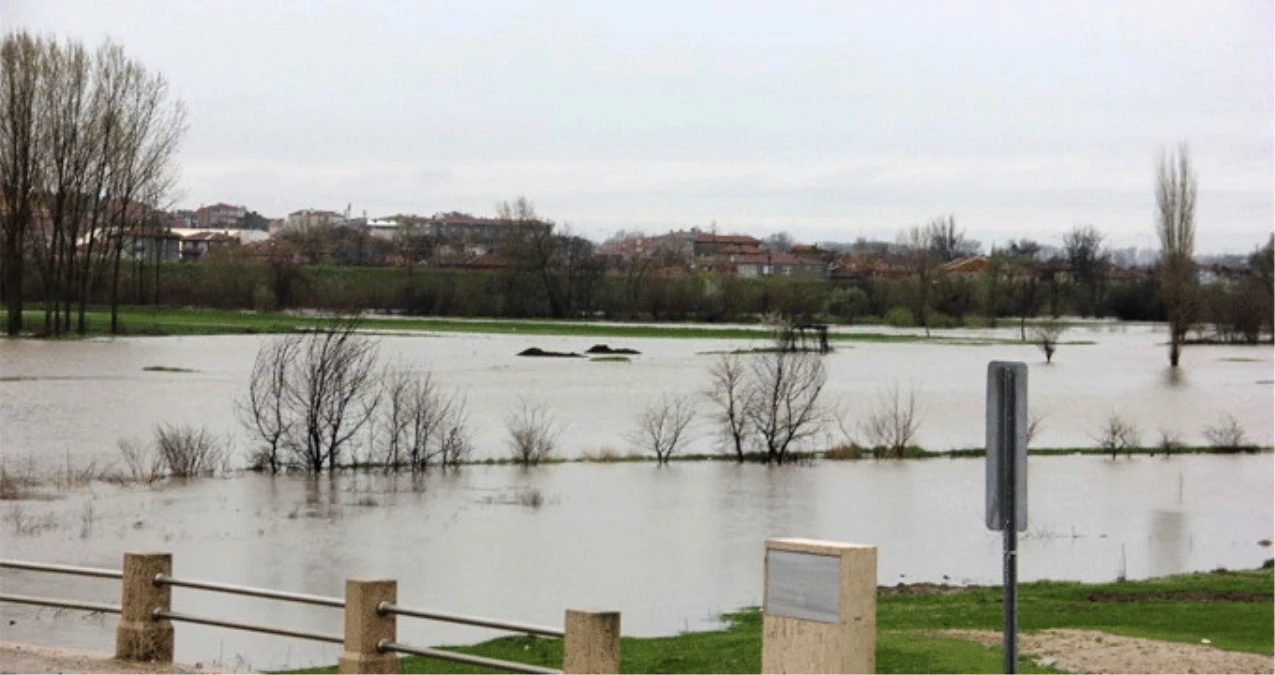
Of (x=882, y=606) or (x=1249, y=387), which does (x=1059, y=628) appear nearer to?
(x=882, y=606)

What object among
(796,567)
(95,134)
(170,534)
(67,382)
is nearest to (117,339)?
(95,134)

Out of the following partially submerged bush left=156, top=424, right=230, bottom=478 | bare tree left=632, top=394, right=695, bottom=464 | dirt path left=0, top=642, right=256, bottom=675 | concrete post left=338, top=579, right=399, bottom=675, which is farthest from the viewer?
bare tree left=632, top=394, right=695, bottom=464

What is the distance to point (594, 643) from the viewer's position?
453 inches

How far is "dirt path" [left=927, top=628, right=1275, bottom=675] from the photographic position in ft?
55.1

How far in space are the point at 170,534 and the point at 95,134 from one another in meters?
64.6

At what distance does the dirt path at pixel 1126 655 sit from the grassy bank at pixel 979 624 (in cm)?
45

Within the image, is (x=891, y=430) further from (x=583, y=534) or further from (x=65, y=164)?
(x=65, y=164)

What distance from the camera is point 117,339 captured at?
96.0 meters

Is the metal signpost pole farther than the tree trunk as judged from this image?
No

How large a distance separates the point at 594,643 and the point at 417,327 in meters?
116

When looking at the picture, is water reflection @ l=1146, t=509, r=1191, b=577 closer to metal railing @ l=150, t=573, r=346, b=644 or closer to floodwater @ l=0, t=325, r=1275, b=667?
floodwater @ l=0, t=325, r=1275, b=667

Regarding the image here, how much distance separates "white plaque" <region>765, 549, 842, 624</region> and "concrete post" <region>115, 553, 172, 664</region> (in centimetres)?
728

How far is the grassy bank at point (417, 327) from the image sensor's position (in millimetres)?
107812

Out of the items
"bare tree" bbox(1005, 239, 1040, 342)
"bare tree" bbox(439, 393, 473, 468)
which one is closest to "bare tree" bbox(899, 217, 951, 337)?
"bare tree" bbox(1005, 239, 1040, 342)
